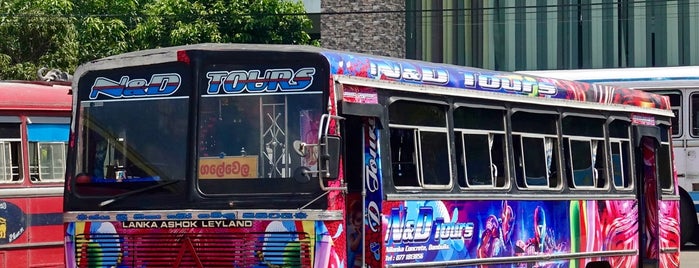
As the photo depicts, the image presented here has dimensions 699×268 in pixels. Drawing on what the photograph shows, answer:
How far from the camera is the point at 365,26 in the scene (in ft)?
137

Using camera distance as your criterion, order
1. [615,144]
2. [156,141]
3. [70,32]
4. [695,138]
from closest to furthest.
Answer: [156,141], [615,144], [695,138], [70,32]

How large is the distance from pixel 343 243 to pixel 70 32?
816 inches

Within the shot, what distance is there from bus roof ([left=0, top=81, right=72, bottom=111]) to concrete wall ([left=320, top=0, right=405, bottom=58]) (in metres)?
26.4

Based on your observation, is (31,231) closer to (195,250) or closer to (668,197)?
(195,250)

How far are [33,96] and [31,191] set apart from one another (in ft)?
3.27

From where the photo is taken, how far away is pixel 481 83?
38.7 feet

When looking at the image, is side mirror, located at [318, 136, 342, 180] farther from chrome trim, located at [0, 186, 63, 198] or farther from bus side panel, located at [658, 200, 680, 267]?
bus side panel, located at [658, 200, 680, 267]

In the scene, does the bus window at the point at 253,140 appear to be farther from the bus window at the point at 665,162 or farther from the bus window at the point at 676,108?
the bus window at the point at 676,108

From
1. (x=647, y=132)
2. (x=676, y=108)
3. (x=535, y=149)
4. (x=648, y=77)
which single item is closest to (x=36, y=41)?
(x=648, y=77)

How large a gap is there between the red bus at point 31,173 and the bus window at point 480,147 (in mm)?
4908

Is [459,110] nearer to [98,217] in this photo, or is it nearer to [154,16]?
[98,217]

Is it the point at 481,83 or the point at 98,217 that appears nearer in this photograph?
the point at 98,217

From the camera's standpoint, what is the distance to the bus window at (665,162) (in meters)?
14.9

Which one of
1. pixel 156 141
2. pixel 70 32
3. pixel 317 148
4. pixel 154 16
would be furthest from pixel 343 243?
pixel 154 16
